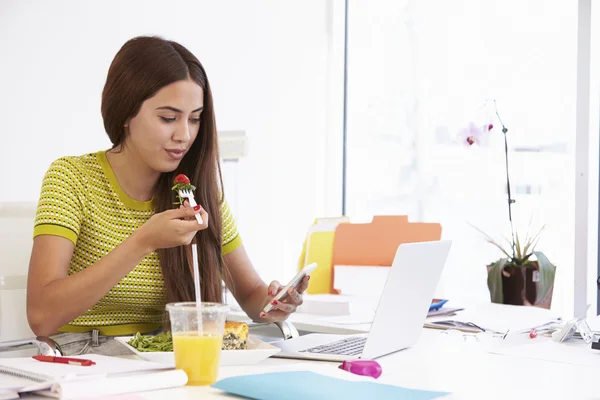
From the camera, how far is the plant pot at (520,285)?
242cm

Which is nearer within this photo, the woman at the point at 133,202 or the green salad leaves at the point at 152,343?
the green salad leaves at the point at 152,343

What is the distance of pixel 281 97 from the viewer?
407cm

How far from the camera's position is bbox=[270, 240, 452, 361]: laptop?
55.3 inches

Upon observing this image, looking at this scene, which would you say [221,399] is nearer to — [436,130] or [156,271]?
[156,271]

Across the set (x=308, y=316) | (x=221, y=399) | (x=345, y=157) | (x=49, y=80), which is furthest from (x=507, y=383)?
(x=345, y=157)

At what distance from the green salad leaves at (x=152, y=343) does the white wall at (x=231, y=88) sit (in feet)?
4.88

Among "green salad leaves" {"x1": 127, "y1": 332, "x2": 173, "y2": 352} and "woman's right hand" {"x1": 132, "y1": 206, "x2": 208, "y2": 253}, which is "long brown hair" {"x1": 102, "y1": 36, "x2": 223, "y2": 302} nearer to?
"woman's right hand" {"x1": 132, "y1": 206, "x2": 208, "y2": 253}

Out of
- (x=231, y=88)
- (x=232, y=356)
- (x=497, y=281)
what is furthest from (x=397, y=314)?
(x=231, y=88)

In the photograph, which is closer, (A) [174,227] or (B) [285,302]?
(A) [174,227]

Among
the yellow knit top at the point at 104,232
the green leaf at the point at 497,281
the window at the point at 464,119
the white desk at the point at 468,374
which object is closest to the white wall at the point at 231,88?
the window at the point at 464,119

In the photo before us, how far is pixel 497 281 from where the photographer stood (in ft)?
8.05

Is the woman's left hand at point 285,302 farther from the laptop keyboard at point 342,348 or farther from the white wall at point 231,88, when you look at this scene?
the white wall at point 231,88

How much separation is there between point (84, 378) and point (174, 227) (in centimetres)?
47

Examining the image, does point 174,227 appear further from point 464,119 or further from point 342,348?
point 464,119
